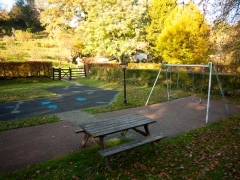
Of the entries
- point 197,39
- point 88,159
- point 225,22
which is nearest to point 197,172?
point 88,159

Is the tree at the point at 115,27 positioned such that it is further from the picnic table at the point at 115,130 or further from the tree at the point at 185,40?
the picnic table at the point at 115,130

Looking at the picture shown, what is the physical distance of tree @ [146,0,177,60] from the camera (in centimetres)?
2734

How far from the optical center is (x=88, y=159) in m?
4.13

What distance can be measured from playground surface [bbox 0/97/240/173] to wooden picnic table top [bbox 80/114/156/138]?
2.58 ft

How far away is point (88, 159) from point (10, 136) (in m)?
2.88

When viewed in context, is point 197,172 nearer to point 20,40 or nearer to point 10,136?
point 10,136

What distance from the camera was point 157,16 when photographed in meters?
28.0

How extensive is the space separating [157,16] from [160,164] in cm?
2749

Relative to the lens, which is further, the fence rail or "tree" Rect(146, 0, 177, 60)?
"tree" Rect(146, 0, 177, 60)

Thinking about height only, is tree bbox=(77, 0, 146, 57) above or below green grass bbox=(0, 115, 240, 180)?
above

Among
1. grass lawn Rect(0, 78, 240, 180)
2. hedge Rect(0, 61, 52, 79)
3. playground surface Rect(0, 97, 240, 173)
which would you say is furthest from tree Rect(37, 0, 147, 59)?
grass lawn Rect(0, 78, 240, 180)

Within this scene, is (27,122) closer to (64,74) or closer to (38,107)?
(38,107)

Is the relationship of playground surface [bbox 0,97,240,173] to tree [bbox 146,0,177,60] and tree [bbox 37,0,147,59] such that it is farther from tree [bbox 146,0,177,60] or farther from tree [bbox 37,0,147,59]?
tree [bbox 146,0,177,60]

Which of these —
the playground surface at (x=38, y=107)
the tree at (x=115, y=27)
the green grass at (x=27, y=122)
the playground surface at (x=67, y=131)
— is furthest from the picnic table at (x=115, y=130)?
the tree at (x=115, y=27)
